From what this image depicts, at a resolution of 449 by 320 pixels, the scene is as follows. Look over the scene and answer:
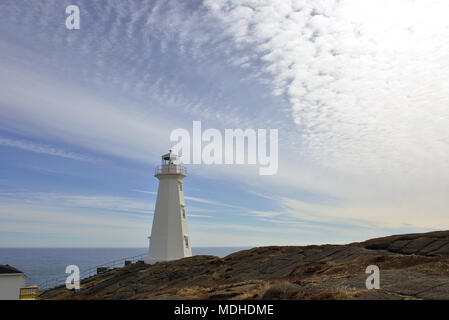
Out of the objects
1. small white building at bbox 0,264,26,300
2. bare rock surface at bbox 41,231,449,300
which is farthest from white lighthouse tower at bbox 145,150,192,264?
small white building at bbox 0,264,26,300

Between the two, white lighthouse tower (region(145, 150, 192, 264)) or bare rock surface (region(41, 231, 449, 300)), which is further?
white lighthouse tower (region(145, 150, 192, 264))

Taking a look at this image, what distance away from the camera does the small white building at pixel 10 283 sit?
75.8ft

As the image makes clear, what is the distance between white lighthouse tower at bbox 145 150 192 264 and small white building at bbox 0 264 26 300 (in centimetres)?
1220

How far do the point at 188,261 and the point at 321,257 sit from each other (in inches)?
530

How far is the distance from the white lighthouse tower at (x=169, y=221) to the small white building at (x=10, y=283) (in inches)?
480

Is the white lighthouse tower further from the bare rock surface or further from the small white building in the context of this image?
the small white building

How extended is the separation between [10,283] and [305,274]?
67.0ft

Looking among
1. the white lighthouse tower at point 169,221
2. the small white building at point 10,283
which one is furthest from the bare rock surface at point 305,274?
the small white building at point 10,283

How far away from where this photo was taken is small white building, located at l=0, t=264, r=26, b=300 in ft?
75.8

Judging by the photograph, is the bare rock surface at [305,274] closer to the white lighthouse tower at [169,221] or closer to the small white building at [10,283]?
the white lighthouse tower at [169,221]

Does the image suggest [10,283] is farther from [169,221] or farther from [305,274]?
[305,274]

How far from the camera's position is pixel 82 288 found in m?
31.1
